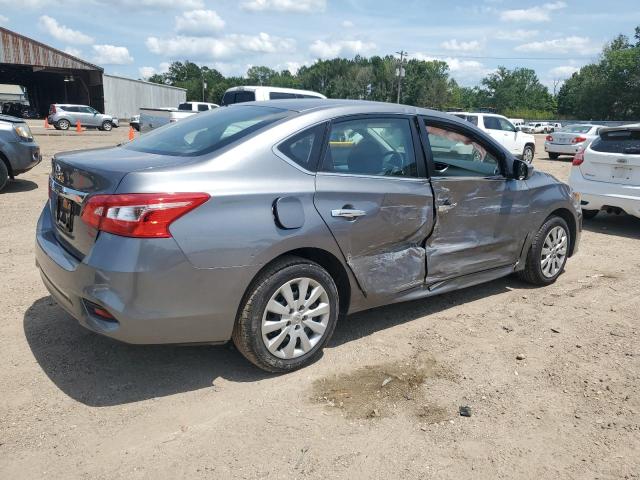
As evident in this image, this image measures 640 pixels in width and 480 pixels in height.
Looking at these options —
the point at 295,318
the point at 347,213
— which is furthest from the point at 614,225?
the point at 295,318

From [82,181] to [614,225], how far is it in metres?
8.24

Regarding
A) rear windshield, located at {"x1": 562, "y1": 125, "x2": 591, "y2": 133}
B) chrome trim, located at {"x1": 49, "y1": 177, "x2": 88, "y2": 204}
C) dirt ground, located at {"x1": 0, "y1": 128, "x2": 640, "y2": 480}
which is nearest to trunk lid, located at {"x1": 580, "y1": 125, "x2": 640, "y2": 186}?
dirt ground, located at {"x1": 0, "y1": 128, "x2": 640, "y2": 480}

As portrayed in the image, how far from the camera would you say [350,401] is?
3197 millimetres

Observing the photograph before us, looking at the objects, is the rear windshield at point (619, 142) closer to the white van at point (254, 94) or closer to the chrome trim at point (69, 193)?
the chrome trim at point (69, 193)

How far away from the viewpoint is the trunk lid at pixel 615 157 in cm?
748

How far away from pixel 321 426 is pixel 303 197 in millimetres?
1323

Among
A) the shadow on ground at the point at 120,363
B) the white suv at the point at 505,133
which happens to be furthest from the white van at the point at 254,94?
the shadow on ground at the point at 120,363

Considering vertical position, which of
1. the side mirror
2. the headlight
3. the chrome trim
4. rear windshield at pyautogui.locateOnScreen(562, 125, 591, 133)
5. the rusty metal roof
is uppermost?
the rusty metal roof

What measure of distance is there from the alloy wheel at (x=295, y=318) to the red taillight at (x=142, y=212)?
782 mm

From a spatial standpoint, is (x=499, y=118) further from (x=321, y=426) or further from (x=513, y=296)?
(x=321, y=426)

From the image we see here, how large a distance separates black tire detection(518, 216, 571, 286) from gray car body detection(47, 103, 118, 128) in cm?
3254

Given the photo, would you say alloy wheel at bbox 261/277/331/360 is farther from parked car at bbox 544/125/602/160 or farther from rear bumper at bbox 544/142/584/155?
rear bumper at bbox 544/142/584/155

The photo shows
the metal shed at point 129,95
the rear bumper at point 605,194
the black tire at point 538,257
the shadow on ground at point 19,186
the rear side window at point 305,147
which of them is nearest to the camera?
the rear side window at point 305,147

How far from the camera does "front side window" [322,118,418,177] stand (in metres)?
3.58
